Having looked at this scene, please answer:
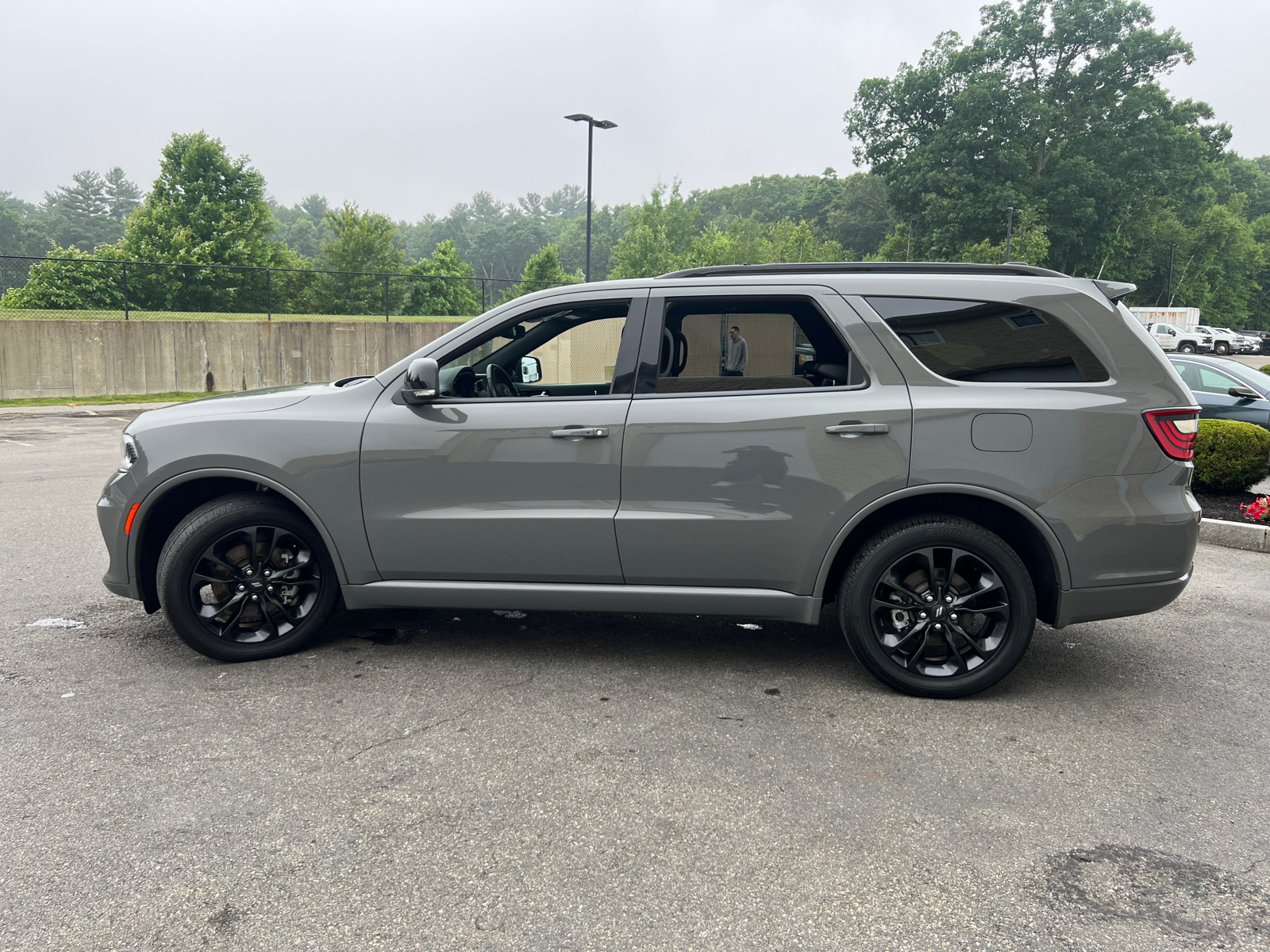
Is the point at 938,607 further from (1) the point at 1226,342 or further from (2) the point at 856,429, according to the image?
(1) the point at 1226,342

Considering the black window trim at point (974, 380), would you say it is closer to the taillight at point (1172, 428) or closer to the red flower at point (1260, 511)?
the taillight at point (1172, 428)

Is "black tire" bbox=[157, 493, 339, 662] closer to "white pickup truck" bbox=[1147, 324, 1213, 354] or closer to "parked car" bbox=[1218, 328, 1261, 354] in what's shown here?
"white pickup truck" bbox=[1147, 324, 1213, 354]

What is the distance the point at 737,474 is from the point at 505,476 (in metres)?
1.05

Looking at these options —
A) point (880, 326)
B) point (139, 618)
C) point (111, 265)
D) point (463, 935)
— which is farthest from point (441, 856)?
point (111, 265)

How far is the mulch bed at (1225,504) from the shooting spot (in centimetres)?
823

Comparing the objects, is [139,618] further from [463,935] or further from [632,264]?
[632,264]

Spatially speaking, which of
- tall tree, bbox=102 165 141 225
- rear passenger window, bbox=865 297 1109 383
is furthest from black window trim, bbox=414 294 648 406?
tall tree, bbox=102 165 141 225

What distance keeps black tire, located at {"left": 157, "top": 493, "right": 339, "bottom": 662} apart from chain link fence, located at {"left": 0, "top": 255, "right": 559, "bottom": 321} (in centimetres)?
1667

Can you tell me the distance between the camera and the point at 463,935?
8.00 ft

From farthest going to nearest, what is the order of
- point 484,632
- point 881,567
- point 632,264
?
point 632,264
point 484,632
point 881,567

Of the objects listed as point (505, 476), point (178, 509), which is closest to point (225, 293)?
point (178, 509)

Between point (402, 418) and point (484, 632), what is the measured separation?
1.31 metres

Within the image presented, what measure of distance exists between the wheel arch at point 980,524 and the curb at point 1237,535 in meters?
4.04

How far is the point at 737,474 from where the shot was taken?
160 inches
